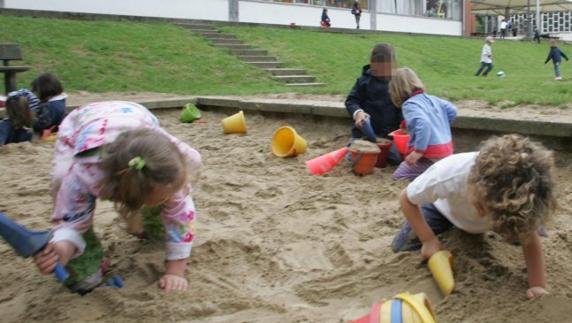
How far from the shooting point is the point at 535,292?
7.07ft

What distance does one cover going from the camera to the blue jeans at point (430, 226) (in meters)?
2.65

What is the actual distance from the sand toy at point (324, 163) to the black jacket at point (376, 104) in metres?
0.43

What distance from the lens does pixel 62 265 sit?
90.2 inches

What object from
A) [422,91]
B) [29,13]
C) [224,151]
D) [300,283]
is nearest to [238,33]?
[29,13]

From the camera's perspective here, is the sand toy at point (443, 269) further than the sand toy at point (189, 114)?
No

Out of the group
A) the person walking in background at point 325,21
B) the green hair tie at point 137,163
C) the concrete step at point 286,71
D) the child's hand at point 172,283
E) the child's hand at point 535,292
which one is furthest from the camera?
the person walking in background at point 325,21

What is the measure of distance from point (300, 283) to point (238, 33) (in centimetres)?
1434

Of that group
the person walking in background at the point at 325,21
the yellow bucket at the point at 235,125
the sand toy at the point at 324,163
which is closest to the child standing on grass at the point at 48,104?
the yellow bucket at the point at 235,125

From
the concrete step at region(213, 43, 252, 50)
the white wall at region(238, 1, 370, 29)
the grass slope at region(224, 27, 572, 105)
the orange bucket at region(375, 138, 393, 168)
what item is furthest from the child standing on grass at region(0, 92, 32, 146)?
the white wall at region(238, 1, 370, 29)

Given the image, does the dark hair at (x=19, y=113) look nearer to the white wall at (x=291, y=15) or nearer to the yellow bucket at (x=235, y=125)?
the yellow bucket at (x=235, y=125)

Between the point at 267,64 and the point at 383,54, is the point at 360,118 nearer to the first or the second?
the point at 383,54

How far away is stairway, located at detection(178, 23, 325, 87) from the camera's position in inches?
499

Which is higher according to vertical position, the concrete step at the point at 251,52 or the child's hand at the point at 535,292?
the concrete step at the point at 251,52

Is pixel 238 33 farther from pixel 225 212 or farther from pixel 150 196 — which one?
pixel 150 196
